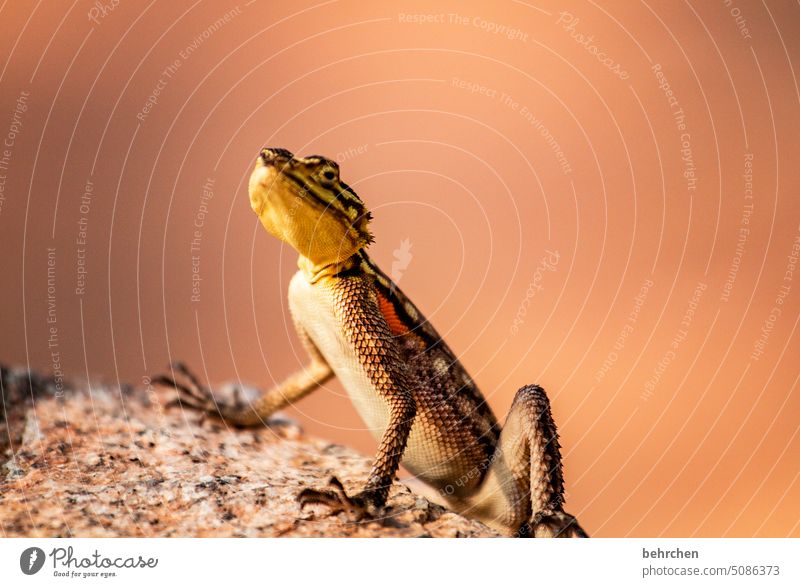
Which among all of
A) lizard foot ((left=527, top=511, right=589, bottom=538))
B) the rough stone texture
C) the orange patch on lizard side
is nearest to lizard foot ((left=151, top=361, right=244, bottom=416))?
the rough stone texture

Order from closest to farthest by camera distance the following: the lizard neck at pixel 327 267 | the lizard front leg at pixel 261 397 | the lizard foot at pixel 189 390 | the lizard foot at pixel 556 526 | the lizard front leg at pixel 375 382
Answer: the lizard front leg at pixel 375 382, the lizard foot at pixel 556 526, the lizard neck at pixel 327 267, the lizard front leg at pixel 261 397, the lizard foot at pixel 189 390

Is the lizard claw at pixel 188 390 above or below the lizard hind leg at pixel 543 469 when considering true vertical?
above

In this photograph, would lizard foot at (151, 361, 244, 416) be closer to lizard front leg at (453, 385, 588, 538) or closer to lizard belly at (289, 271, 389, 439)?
lizard belly at (289, 271, 389, 439)

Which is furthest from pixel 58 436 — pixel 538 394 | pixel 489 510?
pixel 538 394

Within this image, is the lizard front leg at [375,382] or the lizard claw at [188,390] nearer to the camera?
the lizard front leg at [375,382]
